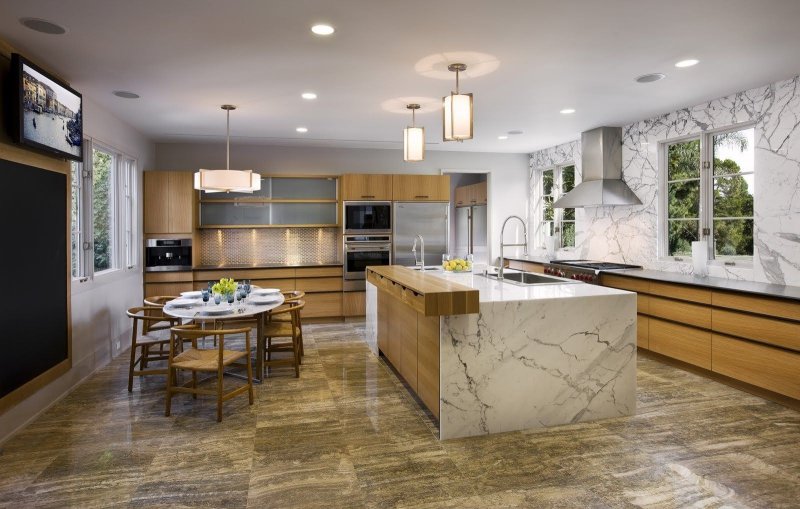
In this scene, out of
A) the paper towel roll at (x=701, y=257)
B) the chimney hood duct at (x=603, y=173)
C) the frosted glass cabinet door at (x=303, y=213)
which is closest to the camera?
the paper towel roll at (x=701, y=257)

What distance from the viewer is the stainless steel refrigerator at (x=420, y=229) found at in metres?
7.32

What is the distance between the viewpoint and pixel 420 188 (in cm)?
739

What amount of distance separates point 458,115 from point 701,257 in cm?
307

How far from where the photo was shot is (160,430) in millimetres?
3336

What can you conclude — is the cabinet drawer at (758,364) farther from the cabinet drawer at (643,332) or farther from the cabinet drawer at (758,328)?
the cabinet drawer at (643,332)

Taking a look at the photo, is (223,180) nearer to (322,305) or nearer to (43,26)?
(43,26)

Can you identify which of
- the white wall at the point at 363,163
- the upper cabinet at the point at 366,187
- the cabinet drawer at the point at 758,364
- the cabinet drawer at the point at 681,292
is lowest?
the cabinet drawer at the point at 758,364

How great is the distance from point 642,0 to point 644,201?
3.56 metres

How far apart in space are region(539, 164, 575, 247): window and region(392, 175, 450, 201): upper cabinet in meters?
1.69

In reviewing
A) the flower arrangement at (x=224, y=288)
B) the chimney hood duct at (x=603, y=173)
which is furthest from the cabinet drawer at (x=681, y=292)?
the flower arrangement at (x=224, y=288)

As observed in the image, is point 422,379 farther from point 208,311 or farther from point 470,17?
point 470,17

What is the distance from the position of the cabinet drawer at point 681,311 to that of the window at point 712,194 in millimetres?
794

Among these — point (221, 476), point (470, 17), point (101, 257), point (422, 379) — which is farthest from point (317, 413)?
point (101, 257)

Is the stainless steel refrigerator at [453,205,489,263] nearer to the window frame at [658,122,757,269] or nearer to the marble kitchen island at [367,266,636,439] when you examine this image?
the window frame at [658,122,757,269]
